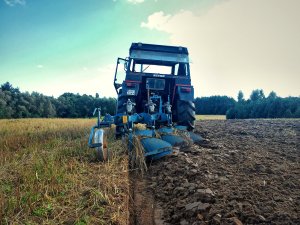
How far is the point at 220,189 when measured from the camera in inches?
136

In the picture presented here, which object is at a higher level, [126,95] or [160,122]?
[126,95]

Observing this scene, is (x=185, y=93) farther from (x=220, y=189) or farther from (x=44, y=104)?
(x=44, y=104)

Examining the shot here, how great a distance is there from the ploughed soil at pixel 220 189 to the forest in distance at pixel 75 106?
27148 millimetres

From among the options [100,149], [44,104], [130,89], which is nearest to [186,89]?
[130,89]

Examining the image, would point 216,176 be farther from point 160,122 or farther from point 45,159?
point 160,122

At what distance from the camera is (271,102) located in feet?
119

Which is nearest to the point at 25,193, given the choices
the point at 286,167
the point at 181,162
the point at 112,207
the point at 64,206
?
the point at 64,206

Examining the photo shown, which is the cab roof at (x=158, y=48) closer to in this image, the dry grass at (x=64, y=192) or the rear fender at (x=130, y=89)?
the rear fender at (x=130, y=89)

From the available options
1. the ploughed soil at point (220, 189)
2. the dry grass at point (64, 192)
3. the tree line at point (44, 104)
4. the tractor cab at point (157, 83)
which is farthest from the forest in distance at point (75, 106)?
the dry grass at point (64, 192)

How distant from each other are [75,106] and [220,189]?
147 ft

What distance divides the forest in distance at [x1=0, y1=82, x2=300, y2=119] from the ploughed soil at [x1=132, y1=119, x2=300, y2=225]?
1069 inches

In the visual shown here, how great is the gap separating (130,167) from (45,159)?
1442 mm

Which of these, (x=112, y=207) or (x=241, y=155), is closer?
(x=112, y=207)

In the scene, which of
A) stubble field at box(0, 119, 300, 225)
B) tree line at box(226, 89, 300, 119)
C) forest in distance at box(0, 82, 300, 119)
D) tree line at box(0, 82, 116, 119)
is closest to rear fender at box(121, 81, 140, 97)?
stubble field at box(0, 119, 300, 225)
